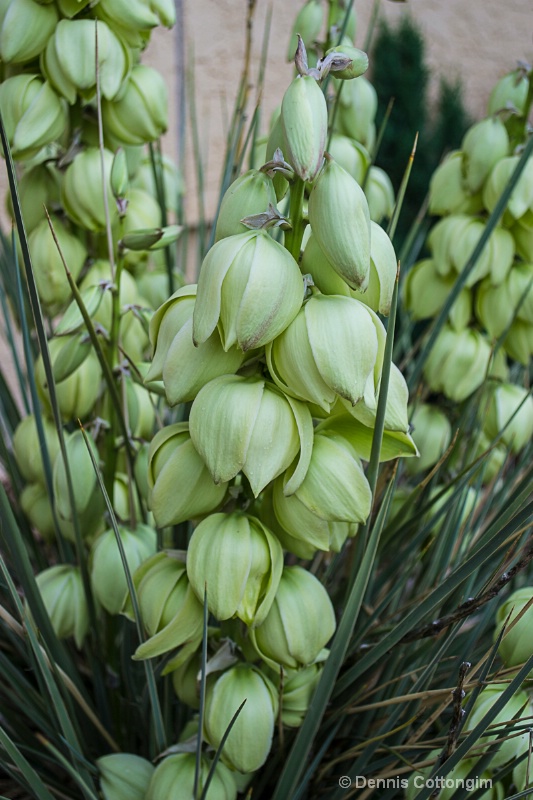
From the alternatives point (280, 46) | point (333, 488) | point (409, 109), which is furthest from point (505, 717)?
point (409, 109)

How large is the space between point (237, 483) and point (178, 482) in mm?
44

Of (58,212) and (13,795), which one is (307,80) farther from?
(13,795)

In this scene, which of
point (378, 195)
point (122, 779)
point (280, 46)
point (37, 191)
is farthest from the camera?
point (280, 46)

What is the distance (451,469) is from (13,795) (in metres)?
0.38

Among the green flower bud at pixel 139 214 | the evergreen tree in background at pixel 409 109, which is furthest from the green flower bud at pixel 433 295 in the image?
the evergreen tree in background at pixel 409 109

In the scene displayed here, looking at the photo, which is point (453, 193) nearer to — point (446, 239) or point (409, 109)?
point (446, 239)

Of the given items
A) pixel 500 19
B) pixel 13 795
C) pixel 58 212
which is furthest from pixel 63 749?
pixel 500 19

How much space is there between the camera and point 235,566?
1.00ft

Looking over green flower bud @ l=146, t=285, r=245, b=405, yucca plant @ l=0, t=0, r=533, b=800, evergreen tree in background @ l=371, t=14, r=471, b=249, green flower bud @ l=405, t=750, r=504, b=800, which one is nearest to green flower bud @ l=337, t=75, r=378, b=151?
yucca plant @ l=0, t=0, r=533, b=800

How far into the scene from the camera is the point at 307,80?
27 centimetres

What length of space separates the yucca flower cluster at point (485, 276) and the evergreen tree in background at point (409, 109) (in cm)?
132

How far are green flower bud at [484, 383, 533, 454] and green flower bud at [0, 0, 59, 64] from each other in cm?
40

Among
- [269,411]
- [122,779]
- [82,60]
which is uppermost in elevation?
[82,60]

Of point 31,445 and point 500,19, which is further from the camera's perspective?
point 500,19
